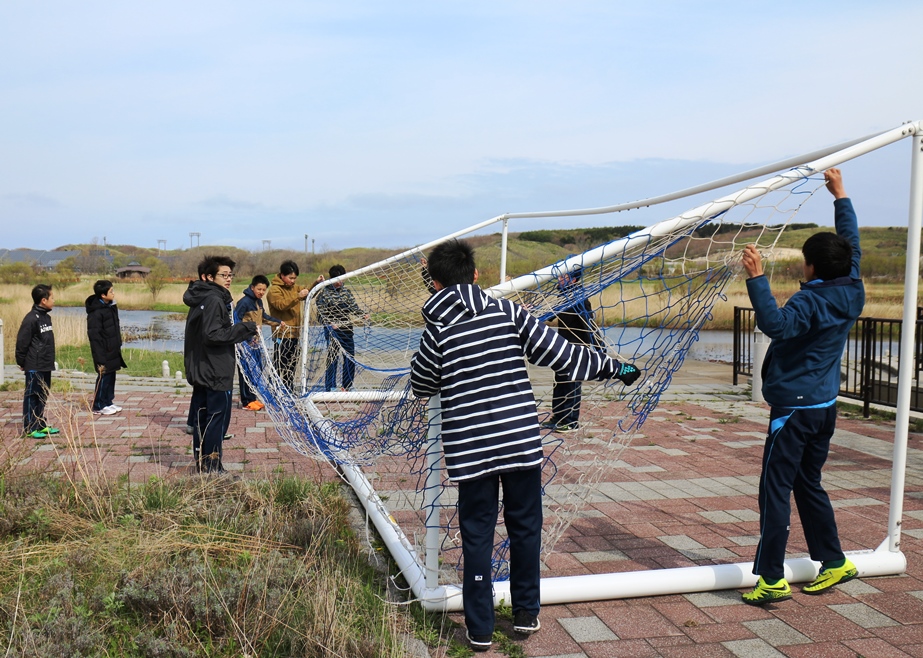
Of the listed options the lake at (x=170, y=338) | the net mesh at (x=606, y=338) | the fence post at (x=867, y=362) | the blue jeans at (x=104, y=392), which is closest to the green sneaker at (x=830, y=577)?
the net mesh at (x=606, y=338)

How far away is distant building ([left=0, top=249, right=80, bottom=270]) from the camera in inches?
2028

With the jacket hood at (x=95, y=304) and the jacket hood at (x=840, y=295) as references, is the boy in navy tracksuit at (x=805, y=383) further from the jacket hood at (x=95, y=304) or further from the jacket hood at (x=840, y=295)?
the jacket hood at (x=95, y=304)

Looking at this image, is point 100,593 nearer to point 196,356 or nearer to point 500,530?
point 500,530

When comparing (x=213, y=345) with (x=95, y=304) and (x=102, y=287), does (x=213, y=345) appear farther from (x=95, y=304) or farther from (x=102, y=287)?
(x=95, y=304)

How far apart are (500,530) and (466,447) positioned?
1.80 meters

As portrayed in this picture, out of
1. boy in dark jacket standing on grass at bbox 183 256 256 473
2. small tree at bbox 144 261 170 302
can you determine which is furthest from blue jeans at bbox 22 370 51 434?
small tree at bbox 144 261 170 302

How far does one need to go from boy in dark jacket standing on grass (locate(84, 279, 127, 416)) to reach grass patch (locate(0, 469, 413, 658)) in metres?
→ 3.99

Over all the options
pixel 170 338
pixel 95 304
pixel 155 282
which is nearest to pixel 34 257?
pixel 155 282

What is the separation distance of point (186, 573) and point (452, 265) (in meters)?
1.77

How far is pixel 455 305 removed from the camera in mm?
3420

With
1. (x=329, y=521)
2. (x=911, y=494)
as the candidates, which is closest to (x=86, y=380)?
(x=329, y=521)

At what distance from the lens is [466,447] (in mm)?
3387

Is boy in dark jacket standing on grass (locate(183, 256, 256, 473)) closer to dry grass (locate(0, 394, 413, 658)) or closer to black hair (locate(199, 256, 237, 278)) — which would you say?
black hair (locate(199, 256, 237, 278))

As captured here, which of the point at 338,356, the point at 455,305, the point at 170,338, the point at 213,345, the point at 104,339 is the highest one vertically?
the point at 455,305
